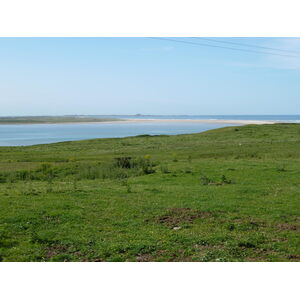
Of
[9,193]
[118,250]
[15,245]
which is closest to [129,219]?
[118,250]

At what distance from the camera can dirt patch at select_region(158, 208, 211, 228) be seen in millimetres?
11237

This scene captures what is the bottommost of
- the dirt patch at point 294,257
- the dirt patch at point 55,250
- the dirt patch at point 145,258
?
the dirt patch at point 294,257

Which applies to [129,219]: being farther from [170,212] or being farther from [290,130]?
[290,130]

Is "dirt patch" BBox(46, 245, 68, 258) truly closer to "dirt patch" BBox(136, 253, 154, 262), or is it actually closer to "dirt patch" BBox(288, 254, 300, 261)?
"dirt patch" BBox(136, 253, 154, 262)

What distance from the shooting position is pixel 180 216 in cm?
1180

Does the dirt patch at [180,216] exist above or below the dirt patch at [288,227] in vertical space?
above

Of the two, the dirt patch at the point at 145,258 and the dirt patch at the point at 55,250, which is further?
the dirt patch at the point at 55,250

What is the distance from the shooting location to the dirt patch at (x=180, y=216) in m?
11.2

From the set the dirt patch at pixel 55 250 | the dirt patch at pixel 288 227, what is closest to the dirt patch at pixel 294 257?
the dirt patch at pixel 288 227

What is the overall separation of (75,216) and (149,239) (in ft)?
10.1

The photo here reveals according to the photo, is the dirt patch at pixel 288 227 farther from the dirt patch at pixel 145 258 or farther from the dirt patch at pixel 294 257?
the dirt patch at pixel 145 258

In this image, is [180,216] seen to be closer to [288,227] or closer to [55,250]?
[288,227]

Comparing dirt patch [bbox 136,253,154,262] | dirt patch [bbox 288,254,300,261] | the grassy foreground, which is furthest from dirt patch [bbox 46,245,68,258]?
dirt patch [bbox 288,254,300,261]

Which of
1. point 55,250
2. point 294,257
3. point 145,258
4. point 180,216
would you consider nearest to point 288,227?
point 294,257
